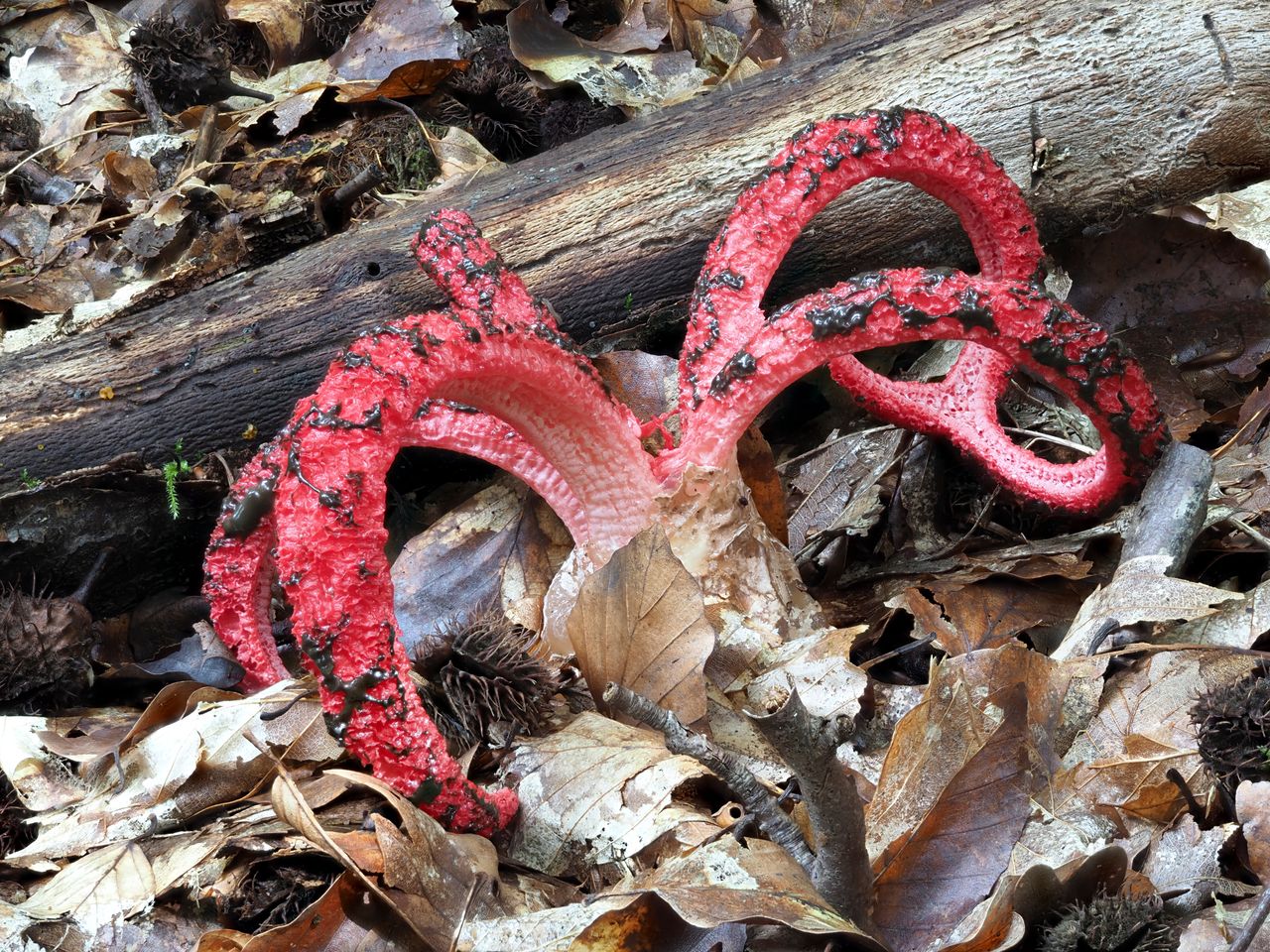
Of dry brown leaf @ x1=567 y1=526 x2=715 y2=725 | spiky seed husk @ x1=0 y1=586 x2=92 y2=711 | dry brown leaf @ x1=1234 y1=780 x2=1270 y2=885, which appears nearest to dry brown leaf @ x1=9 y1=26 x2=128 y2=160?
spiky seed husk @ x1=0 y1=586 x2=92 y2=711

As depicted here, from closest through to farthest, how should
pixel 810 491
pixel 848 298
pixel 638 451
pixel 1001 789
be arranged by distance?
pixel 1001 789 → pixel 848 298 → pixel 638 451 → pixel 810 491

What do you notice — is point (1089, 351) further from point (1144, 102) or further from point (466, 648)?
point (466, 648)

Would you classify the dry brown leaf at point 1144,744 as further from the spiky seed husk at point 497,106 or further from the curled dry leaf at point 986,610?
the spiky seed husk at point 497,106

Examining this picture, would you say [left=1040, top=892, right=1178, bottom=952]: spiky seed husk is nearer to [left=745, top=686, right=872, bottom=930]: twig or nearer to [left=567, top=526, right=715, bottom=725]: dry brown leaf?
[left=745, top=686, right=872, bottom=930]: twig

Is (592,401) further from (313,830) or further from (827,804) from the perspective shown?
(827,804)

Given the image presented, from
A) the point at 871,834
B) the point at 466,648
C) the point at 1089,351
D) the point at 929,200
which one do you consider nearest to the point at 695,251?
the point at 929,200

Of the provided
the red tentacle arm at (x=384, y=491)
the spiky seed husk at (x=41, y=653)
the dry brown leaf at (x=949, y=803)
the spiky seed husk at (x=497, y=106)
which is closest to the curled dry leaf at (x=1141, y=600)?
the dry brown leaf at (x=949, y=803)
